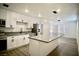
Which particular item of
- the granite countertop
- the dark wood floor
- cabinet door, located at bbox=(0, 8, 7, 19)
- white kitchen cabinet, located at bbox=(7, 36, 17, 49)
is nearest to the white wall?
the dark wood floor

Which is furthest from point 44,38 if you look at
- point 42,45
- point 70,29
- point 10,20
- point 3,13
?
point 3,13

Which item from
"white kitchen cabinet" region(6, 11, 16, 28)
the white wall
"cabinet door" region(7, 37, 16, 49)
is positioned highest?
"white kitchen cabinet" region(6, 11, 16, 28)

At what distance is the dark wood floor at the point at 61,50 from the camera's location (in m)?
1.92

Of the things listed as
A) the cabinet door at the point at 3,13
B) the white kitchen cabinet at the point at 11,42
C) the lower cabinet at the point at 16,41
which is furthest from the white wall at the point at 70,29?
the cabinet door at the point at 3,13

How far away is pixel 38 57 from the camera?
6.51ft

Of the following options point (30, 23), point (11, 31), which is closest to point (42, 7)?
point (30, 23)

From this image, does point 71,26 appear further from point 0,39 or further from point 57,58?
point 0,39

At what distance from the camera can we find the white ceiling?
6.26 feet

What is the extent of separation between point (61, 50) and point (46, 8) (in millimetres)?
977

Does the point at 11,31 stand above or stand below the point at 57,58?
above

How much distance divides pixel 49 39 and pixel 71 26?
0.56m

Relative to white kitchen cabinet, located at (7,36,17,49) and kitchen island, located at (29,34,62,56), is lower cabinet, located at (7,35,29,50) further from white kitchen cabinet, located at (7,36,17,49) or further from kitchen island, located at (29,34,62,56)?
kitchen island, located at (29,34,62,56)

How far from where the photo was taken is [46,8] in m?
1.94

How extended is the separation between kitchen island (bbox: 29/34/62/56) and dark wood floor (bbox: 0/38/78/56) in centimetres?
9
